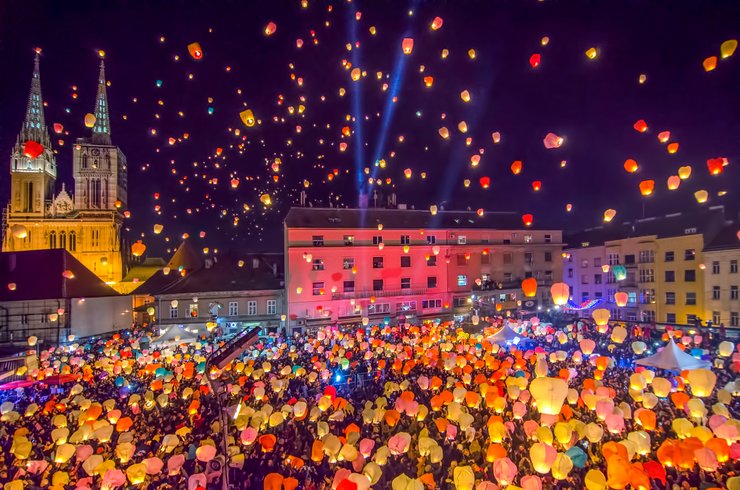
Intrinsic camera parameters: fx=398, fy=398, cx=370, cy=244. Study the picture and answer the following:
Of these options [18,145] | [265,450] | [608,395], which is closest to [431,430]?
[265,450]

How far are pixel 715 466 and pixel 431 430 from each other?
570cm

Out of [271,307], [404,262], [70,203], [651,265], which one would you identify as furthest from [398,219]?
[70,203]

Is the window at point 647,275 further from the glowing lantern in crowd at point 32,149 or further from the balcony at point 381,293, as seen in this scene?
the glowing lantern in crowd at point 32,149

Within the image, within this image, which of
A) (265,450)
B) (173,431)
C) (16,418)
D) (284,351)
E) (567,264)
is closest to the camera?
(265,450)

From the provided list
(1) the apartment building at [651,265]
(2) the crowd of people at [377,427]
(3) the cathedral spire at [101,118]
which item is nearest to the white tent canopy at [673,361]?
(2) the crowd of people at [377,427]

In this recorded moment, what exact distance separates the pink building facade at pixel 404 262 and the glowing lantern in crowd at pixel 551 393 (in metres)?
20.3

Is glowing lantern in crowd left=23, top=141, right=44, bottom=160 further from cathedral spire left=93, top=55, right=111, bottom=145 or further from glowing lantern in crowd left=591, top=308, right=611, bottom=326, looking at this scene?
cathedral spire left=93, top=55, right=111, bottom=145

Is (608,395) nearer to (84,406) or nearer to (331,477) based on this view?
(331,477)

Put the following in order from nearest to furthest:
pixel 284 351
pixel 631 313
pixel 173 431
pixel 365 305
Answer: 1. pixel 173 431
2. pixel 284 351
3. pixel 365 305
4. pixel 631 313

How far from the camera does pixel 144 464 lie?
7.91 m

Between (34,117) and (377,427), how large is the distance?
61448 millimetres

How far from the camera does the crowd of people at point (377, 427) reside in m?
7.59

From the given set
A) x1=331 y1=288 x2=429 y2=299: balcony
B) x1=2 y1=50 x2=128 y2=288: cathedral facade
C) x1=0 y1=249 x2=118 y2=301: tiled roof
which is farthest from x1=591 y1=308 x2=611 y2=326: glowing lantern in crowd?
x1=2 y1=50 x2=128 y2=288: cathedral facade

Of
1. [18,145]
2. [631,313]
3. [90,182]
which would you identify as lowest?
[631,313]
